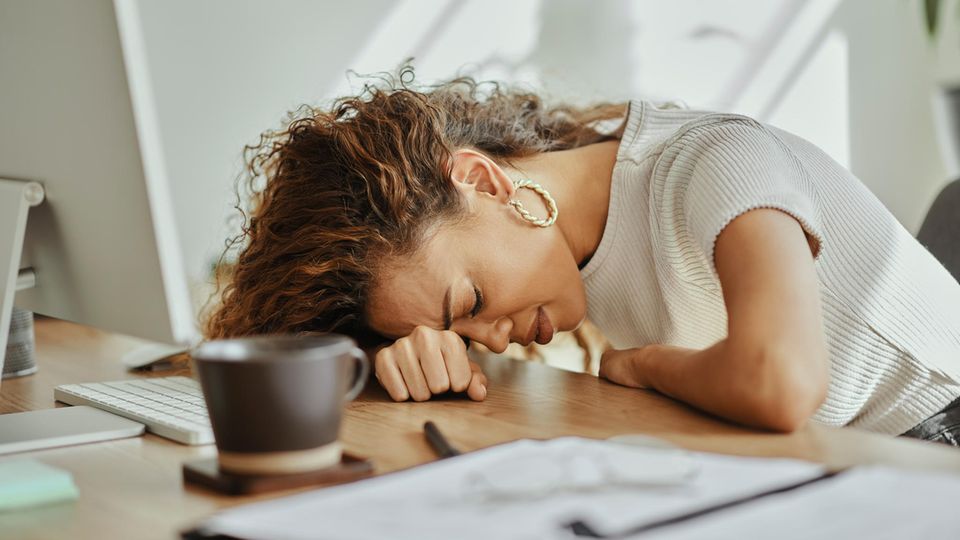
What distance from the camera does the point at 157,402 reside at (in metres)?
0.95

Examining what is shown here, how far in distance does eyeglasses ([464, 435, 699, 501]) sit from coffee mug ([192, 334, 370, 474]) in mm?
109

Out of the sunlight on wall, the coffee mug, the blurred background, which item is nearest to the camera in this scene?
the coffee mug

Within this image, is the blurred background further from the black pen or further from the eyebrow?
the black pen

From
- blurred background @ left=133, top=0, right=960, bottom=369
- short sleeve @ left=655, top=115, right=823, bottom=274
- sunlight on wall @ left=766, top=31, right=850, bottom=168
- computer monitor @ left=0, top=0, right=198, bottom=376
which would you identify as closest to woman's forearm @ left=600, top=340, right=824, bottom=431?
short sleeve @ left=655, top=115, right=823, bottom=274

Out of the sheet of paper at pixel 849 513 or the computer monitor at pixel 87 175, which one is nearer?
the sheet of paper at pixel 849 513

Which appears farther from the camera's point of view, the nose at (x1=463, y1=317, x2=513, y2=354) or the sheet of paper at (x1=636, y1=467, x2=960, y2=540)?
the nose at (x1=463, y1=317, x2=513, y2=354)

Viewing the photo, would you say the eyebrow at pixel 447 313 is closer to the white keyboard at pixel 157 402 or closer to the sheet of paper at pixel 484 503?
the white keyboard at pixel 157 402

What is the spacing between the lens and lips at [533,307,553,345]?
1165mm

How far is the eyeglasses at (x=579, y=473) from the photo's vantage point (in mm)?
523

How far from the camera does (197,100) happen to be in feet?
7.47

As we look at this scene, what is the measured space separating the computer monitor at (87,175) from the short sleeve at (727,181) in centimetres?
50

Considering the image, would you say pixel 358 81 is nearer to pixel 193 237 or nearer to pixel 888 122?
pixel 193 237

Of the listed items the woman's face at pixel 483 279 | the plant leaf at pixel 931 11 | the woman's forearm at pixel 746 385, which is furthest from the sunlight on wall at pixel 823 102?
the woman's forearm at pixel 746 385

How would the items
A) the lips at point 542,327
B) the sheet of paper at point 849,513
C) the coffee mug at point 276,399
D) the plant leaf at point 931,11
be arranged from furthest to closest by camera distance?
1. the plant leaf at point 931,11
2. the lips at point 542,327
3. the coffee mug at point 276,399
4. the sheet of paper at point 849,513
